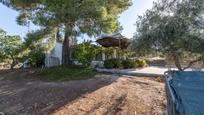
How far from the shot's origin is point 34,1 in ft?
49.6

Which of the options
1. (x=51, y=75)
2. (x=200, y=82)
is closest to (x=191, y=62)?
(x=51, y=75)

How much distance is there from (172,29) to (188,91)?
20.9 feet

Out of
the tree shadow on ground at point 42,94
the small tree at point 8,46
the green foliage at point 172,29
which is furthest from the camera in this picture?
the small tree at point 8,46

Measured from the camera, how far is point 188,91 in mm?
3408

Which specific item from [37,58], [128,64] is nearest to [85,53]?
[128,64]

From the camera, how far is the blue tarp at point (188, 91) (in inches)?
119

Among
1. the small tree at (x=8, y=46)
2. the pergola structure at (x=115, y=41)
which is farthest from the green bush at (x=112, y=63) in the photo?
the small tree at (x=8, y=46)

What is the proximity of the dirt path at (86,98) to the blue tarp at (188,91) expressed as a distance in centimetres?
378

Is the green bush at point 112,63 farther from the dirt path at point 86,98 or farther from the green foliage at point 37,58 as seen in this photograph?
the dirt path at point 86,98

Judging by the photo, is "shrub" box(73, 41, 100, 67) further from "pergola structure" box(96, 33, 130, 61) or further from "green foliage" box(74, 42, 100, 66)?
"pergola structure" box(96, 33, 130, 61)

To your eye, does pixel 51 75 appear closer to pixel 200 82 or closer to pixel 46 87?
pixel 46 87

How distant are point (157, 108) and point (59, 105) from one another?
2778 millimetres

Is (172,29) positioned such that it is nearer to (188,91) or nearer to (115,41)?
(188,91)

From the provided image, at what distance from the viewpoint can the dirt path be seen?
7973 mm
